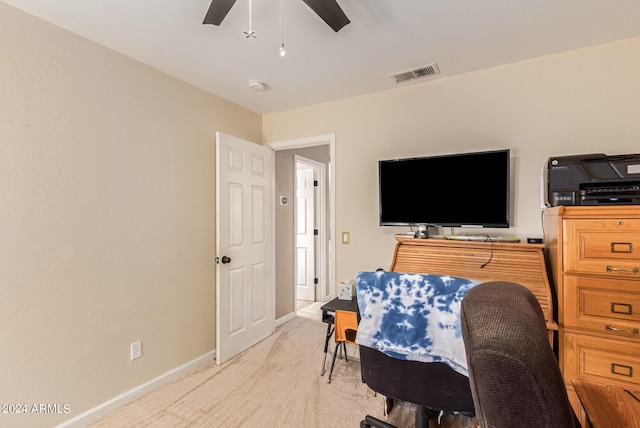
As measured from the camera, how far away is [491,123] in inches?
91.4

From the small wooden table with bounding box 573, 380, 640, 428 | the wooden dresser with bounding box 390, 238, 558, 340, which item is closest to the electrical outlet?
the wooden dresser with bounding box 390, 238, 558, 340

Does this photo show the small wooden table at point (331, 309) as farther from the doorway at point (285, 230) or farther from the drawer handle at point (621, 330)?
the drawer handle at point (621, 330)

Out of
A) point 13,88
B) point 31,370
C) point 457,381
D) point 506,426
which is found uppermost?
point 13,88

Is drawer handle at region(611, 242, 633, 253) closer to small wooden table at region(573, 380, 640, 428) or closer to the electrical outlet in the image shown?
small wooden table at region(573, 380, 640, 428)

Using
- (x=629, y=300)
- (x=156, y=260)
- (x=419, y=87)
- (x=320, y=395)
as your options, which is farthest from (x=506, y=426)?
(x=419, y=87)

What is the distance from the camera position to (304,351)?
2879 millimetres

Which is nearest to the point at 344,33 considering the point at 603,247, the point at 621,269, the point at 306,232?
the point at 603,247

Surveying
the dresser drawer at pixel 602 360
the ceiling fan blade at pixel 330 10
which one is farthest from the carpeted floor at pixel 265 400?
the ceiling fan blade at pixel 330 10

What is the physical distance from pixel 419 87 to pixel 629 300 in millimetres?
2024

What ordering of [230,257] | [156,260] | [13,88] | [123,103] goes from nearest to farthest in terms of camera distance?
[13,88] → [123,103] → [156,260] → [230,257]

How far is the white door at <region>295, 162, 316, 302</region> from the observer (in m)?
4.52

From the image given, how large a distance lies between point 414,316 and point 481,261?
3.69ft

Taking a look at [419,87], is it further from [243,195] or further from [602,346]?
[602,346]

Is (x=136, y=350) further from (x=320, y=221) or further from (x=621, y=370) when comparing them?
(x=621, y=370)
